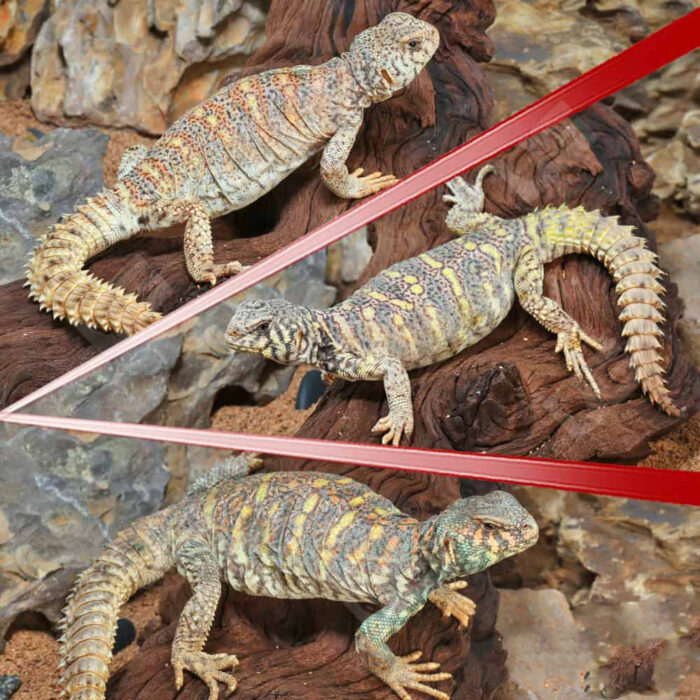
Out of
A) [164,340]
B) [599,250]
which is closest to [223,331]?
[164,340]

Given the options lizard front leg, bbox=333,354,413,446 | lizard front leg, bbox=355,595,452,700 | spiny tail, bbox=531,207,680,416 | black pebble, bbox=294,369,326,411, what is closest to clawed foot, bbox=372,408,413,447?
lizard front leg, bbox=333,354,413,446

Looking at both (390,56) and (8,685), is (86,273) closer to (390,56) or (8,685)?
(8,685)

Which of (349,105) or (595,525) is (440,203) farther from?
(595,525)

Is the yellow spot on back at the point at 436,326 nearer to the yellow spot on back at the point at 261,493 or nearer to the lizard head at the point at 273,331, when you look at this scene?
the lizard head at the point at 273,331

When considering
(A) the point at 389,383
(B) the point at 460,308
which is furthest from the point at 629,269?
(A) the point at 389,383

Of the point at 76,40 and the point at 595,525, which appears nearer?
the point at 595,525
